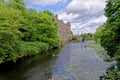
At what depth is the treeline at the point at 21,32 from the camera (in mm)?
36000

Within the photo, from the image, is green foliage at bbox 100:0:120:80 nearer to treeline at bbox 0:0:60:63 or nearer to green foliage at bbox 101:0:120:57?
green foliage at bbox 101:0:120:57

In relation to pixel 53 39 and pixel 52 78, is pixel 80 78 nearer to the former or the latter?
pixel 52 78

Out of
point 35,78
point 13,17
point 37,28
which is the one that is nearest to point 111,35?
point 35,78

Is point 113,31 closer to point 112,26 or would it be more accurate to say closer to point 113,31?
point 113,31

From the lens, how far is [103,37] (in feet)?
97.9

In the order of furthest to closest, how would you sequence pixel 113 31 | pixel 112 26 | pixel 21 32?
1. pixel 21 32
2. pixel 113 31
3. pixel 112 26

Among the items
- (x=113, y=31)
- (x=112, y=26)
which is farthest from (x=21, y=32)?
(x=112, y=26)

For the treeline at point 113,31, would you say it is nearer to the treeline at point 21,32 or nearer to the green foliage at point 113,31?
the green foliage at point 113,31

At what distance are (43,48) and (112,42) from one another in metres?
37.2

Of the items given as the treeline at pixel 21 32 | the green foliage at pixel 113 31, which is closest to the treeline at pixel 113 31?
the green foliage at pixel 113 31

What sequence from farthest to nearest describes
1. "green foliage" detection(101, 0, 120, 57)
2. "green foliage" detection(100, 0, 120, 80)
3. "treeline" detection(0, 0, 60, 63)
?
"treeline" detection(0, 0, 60, 63) < "green foliage" detection(101, 0, 120, 57) < "green foliage" detection(100, 0, 120, 80)

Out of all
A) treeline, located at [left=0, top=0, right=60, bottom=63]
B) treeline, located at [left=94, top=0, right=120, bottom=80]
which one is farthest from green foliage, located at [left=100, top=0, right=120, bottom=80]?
treeline, located at [left=0, top=0, right=60, bottom=63]

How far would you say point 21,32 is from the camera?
200ft

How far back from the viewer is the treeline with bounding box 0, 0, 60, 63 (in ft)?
118
